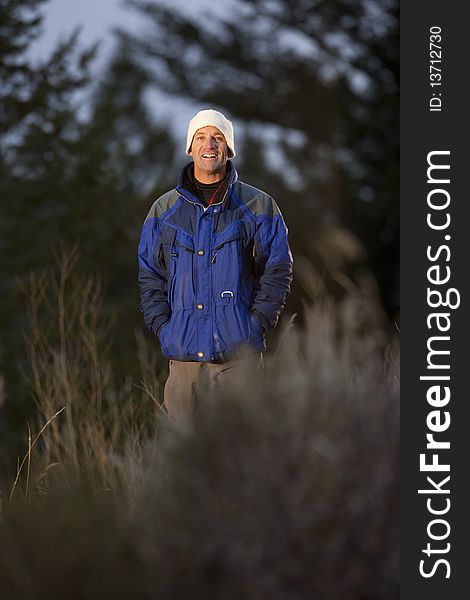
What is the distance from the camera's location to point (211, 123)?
15.1 ft

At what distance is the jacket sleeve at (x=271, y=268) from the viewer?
4.56 metres

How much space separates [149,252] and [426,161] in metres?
1.28

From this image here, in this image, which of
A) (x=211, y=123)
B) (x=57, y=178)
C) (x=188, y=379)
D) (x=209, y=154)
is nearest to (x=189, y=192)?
(x=209, y=154)

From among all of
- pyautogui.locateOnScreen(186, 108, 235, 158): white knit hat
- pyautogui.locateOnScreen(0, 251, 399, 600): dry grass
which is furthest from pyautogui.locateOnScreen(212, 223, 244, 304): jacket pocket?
pyautogui.locateOnScreen(0, 251, 399, 600): dry grass

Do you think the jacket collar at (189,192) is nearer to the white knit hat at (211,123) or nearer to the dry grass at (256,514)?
the white knit hat at (211,123)

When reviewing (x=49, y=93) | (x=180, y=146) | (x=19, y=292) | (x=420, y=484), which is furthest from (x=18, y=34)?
(x=420, y=484)

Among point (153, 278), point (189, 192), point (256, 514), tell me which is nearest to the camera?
point (256, 514)

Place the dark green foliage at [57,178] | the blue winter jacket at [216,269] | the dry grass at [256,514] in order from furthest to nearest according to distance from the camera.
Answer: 1. the dark green foliage at [57,178]
2. the blue winter jacket at [216,269]
3. the dry grass at [256,514]

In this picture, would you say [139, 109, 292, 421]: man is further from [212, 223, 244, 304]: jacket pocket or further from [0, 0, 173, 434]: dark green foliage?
[0, 0, 173, 434]: dark green foliage

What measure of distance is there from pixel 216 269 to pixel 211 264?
0.03 m

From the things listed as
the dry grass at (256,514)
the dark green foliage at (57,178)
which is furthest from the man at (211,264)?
the dark green foliage at (57,178)

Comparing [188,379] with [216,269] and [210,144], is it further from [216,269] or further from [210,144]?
[210,144]

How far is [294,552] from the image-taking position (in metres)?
2.85

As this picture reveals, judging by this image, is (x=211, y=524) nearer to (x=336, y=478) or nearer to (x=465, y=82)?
(x=336, y=478)
